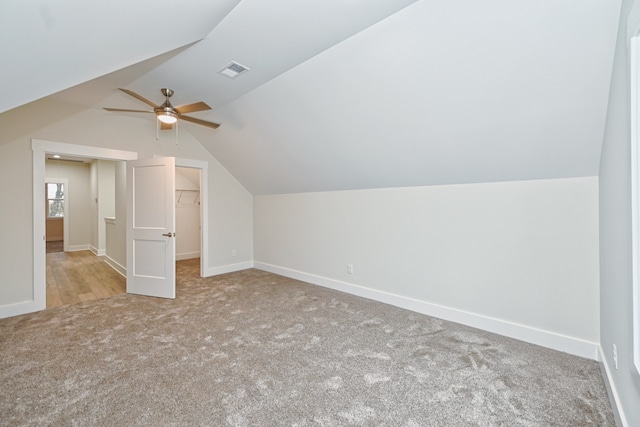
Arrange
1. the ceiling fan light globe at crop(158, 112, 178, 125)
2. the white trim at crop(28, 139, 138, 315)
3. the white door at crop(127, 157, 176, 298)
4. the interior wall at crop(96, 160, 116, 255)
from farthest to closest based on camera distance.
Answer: the interior wall at crop(96, 160, 116, 255)
the white door at crop(127, 157, 176, 298)
the white trim at crop(28, 139, 138, 315)
the ceiling fan light globe at crop(158, 112, 178, 125)

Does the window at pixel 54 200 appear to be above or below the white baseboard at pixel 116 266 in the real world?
above

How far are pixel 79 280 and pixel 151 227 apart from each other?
2144 millimetres

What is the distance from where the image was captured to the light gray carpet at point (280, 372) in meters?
1.78

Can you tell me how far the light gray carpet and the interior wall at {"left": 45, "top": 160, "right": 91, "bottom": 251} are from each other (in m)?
6.08

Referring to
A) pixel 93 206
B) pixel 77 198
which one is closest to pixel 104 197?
pixel 93 206

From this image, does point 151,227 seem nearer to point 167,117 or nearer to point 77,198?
point 167,117

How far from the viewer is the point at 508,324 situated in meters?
2.84

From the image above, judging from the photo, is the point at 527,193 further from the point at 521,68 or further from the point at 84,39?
the point at 84,39

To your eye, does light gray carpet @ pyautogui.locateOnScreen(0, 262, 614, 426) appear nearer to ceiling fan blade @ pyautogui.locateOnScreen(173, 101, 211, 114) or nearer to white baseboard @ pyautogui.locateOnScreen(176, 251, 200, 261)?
ceiling fan blade @ pyautogui.locateOnScreen(173, 101, 211, 114)

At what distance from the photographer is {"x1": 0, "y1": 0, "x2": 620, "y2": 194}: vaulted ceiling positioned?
165cm

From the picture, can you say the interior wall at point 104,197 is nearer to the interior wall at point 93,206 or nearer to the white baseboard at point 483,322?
the interior wall at point 93,206

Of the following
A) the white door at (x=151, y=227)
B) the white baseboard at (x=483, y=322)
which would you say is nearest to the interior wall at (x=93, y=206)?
the white door at (x=151, y=227)

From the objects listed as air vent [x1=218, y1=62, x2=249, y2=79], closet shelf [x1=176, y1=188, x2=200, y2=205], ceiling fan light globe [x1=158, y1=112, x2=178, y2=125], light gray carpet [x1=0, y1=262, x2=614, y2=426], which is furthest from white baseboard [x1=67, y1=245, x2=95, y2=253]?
air vent [x1=218, y1=62, x2=249, y2=79]

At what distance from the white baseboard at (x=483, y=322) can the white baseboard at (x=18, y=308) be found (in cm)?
372
